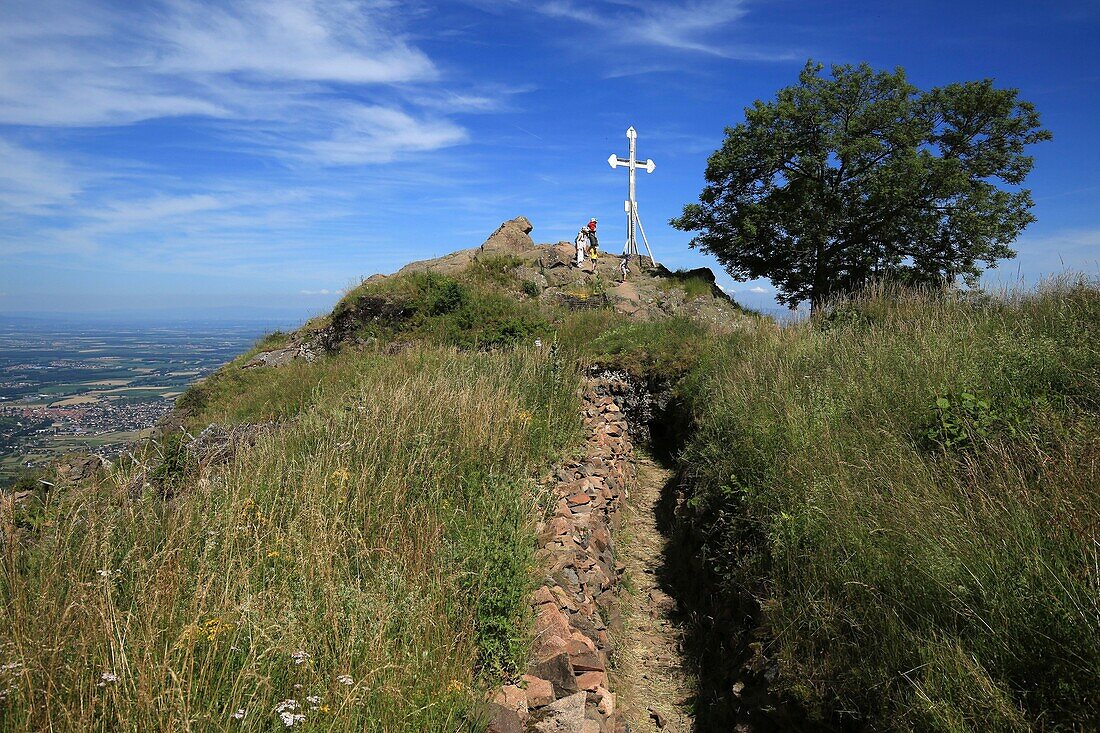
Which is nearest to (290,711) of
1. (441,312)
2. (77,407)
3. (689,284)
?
(77,407)

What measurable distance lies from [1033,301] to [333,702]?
27.6 feet

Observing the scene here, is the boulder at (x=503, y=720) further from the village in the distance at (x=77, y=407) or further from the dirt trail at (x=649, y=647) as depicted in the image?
the village in the distance at (x=77, y=407)

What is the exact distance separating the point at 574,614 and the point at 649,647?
1335 millimetres

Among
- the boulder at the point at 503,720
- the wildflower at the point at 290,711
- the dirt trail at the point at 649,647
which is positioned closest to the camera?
the wildflower at the point at 290,711

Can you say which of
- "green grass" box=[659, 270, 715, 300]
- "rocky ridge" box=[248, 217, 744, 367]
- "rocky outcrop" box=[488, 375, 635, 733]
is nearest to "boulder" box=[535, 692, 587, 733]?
"rocky outcrop" box=[488, 375, 635, 733]

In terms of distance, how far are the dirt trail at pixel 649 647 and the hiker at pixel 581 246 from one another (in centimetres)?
1347

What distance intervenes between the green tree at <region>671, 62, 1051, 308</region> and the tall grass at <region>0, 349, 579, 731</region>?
16655 mm

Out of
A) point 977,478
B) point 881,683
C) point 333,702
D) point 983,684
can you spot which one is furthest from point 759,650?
point 333,702

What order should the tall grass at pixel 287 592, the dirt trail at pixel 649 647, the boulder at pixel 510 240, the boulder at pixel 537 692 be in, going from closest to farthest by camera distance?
1. the tall grass at pixel 287 592
2. the boulder at pixel 537 692
3. the dirt trail at pixel 649 647
4. the boulder at pixel 510 240

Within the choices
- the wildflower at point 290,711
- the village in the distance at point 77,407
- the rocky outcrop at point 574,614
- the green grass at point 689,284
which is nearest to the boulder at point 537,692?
the rocky outcrop at point 574,614

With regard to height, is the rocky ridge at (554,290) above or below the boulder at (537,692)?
above

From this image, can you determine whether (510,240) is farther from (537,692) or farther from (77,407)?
(537,692)

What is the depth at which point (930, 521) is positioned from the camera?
3.34 m

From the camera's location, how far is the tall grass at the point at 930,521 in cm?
253
